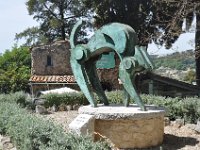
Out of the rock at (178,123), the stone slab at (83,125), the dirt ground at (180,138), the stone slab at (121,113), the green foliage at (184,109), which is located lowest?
the dirt ground at (180,138)

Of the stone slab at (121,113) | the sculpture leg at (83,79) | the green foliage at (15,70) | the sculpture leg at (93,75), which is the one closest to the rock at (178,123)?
the stone slab at (121,113)

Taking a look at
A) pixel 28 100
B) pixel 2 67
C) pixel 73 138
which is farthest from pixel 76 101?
pixel 2 67

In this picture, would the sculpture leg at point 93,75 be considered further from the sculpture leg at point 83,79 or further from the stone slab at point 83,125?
the stone slab at point 83,125

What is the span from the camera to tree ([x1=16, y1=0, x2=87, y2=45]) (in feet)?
105

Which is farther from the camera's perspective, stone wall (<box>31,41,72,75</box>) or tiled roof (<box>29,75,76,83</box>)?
stone wall (<box>31,41,72,75</box>)

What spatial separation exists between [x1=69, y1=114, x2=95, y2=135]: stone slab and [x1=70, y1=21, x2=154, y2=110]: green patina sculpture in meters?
1.06

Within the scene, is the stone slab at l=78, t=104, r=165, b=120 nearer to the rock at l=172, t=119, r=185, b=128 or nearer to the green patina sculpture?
the green patina sculpture

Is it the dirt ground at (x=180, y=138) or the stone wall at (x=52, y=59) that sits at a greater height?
the stone wall at (x=52, y=59)

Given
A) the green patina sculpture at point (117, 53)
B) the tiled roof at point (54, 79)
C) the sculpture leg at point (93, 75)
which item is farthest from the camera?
the tiled roof at point (54, 79)

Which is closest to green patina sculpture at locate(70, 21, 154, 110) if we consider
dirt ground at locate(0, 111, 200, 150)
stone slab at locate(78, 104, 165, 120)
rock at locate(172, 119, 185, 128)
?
stone slab at locate(78, 104, 165, 120)

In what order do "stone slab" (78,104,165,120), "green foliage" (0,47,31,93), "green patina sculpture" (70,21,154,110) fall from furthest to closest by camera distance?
1. "green foliage" (0,47,31,93)
2. "green patina sculpture" (70,21,154,110)
3. "stone slab" (78,104,165,120)

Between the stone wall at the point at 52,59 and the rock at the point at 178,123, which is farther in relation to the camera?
the stone wall at the point at 52,59

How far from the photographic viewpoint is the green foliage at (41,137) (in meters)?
5.37

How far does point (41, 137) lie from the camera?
243 inches
